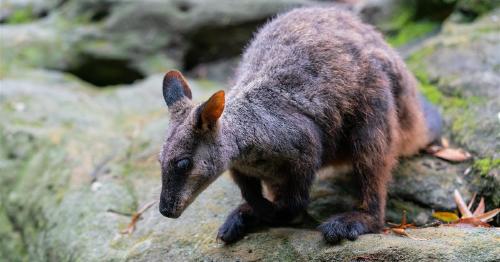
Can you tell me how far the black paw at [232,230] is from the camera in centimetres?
432

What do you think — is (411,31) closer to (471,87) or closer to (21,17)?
(471,87)

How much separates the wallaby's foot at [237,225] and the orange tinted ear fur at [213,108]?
0.91 m

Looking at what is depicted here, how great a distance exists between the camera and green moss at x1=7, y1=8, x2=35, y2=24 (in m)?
10.5

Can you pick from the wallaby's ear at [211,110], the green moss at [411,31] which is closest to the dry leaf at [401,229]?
the wallaby's ear at [211,110]

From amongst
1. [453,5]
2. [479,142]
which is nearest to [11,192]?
[479,142]

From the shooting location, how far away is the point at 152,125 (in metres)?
6.89

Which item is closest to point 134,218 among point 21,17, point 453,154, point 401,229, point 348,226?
point 348,226

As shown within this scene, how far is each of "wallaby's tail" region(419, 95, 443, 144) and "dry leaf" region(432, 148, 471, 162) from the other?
18 cm

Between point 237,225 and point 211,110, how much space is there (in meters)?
1.01

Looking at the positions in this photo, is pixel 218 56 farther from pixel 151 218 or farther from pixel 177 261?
pixel 177 261

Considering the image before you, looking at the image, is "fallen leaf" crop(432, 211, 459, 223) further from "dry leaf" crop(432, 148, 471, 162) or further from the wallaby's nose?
the wallaby's nose

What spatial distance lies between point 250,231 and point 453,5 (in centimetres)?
634

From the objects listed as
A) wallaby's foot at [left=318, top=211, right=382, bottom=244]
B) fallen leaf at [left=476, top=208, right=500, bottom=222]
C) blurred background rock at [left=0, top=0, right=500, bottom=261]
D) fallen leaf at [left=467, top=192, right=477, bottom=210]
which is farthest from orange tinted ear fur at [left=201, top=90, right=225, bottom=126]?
fallen leaf at [left=467, top=192, right=477, bottom=210]

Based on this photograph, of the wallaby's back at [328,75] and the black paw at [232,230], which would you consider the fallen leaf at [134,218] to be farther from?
the wallaby's back at [328,75]
